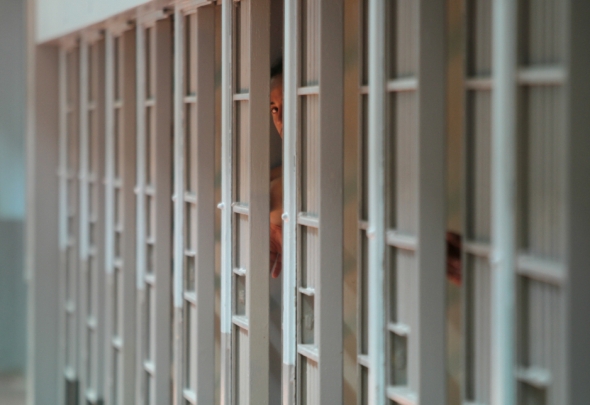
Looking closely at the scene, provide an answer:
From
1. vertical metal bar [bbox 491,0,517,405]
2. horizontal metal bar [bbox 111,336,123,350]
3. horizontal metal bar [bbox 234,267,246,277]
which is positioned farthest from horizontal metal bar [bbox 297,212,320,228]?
horizontal metal bar [bbox 111,336,123,350]

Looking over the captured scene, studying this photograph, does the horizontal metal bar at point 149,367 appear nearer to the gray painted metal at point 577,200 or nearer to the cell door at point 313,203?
the cell door at point 313,203

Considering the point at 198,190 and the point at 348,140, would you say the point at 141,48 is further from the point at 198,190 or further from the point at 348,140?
the point at 348,140

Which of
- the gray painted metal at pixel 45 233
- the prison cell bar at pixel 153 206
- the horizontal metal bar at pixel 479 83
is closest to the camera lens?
the horizontal metal bar at pixel 479 83

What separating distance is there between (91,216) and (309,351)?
5579mm

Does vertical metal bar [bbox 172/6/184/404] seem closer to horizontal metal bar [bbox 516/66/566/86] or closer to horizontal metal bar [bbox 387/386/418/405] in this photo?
horizontal metal bar [bbox 387/386/418/405]

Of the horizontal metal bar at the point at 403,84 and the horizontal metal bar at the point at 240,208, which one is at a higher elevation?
the horizontal metal bar at the point at 403,84

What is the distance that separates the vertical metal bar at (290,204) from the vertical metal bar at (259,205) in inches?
16.9

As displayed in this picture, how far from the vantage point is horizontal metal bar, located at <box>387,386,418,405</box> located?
445 cm

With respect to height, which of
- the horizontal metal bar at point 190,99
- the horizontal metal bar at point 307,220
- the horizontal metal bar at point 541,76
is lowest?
the horizontal metal bar at point 307,220

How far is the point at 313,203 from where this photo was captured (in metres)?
5.40

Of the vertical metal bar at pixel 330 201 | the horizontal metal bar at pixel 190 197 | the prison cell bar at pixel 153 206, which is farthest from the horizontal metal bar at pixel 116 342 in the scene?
the vertical metal bar at pixel 330 201

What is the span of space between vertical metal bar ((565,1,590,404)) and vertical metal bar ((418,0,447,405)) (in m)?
0.97

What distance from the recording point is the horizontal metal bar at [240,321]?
242 inches

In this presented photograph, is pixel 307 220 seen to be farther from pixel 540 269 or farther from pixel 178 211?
pixel 178 211
